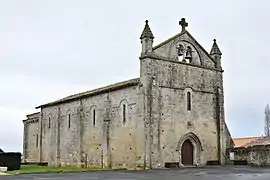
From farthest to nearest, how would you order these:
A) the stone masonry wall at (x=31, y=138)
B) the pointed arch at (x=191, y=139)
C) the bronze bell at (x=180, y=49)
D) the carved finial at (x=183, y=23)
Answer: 1. the stone masonry wall at (x=31, y=138)
2. the carved finial at (x=183, y=23)
3. the bronze bell at (x=180, y=49)
4. the pointed arch at (x=191, y=139)

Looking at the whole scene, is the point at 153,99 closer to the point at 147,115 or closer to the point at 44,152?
the point at 147,115

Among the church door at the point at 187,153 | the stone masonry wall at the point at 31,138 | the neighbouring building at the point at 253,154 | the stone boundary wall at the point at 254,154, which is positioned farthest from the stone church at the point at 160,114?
the stone masonry wall at the point at 31,138

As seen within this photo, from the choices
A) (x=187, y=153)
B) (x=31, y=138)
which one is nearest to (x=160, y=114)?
(x=187, y=153)

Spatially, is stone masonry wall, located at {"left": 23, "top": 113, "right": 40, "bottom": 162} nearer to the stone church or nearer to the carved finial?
the stone church

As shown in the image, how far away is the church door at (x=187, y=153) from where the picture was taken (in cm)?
3541

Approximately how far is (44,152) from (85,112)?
11.1 m

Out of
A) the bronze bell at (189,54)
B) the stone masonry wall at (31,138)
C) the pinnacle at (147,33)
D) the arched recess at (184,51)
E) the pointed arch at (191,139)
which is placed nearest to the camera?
the pinnacle at (147,33)

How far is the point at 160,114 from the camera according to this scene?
33.5m

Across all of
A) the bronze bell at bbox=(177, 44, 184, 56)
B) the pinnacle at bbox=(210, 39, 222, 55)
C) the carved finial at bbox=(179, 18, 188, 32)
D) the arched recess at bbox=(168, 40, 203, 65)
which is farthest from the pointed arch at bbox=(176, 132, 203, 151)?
the carved finial at bbox=(179, 18, 188, 32)

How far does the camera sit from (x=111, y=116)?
36656 mm

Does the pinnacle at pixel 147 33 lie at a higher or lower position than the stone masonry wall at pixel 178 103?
higher

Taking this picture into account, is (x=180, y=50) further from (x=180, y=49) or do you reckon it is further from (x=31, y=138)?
(x=31, y=138)

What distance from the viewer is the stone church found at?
33.1 metres

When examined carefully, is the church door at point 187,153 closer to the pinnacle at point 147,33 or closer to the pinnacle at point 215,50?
the pinnacle at point 215,50
